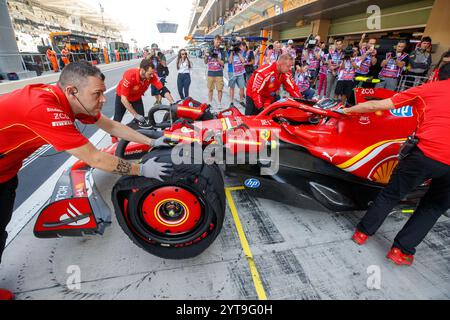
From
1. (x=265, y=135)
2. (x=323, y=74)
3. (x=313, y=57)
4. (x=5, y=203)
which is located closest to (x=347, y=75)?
(x=323, y=74)

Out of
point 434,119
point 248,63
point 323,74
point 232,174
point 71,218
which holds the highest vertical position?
point 248,63

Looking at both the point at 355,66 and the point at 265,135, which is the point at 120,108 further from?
the point at 355,66

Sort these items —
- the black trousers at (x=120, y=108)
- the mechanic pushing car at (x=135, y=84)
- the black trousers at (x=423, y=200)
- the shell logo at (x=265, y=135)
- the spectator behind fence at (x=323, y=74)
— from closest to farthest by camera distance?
the black trousers at (x=423, y=200) < the shell logo at (x=265, y=135) < the mechanic pushing car at (x=135, y=84) < the black trousers at (x=120, y=108) < the spectator behind fence at (x=323, y=74)

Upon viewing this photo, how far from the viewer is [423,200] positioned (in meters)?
1.96

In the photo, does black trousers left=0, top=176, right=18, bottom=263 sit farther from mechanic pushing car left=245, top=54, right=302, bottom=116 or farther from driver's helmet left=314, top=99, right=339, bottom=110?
mechanic pushing car left=245, top=54, right=302, bottom=116

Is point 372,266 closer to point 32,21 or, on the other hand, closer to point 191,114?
point 191,114

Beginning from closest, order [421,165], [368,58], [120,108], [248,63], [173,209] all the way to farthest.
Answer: [421,165], [173,209], [120,108], [368,58], [248,63]

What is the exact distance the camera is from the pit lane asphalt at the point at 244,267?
68.6 inches

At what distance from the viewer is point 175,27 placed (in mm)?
101812

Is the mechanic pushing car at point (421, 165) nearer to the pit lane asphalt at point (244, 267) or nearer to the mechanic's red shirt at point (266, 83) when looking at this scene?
the pit lane asphalt at point (244, 267)

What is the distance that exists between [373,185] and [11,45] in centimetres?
1625

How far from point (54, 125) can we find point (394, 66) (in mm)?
7121

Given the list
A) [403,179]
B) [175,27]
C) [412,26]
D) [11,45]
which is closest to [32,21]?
[11,45]

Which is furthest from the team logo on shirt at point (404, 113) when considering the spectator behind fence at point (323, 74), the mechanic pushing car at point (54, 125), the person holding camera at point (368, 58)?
the spectator behind fence at point (323, 74)
